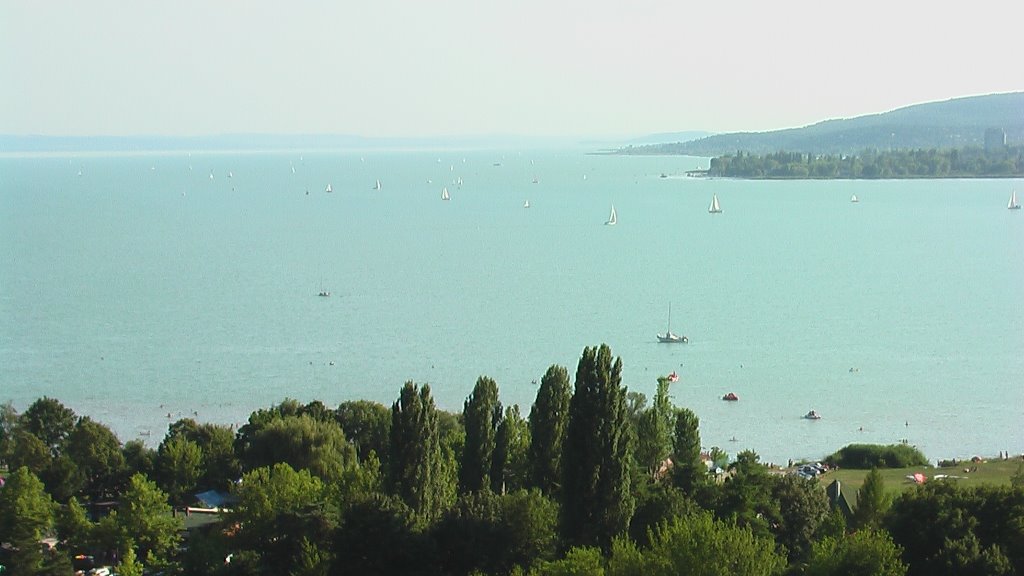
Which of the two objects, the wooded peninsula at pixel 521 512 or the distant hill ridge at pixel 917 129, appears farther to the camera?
the distant hill ridge at pixel 917 129

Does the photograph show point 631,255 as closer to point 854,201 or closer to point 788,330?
point 788,330

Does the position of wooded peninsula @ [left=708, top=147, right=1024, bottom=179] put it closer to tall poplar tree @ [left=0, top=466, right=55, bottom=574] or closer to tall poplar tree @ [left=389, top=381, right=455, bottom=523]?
tall poplar tree @ [left=389, top=381, right=455, bottom=523]

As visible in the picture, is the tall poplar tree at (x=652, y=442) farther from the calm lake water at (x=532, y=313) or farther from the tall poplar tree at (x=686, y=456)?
the calm lake water at (x=532, y=313)

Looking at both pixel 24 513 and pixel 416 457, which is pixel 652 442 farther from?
pixel 24 513

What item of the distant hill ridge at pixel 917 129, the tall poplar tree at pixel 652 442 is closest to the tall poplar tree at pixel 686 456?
the tall poplar tree at pixel 652 442

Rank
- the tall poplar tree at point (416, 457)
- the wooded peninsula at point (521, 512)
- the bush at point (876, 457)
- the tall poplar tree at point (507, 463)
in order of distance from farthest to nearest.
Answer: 1. the bush at point (876, 457)
2. the tall poplar tree at point (507, 463)
3. the tall poplar tree at point (416, 457)
4. the wooded peninsula at point (521, 512)

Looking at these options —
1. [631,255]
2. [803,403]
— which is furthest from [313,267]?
[803,403]
